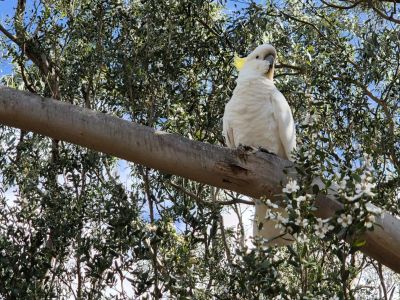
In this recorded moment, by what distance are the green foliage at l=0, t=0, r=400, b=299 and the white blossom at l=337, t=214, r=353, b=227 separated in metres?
1.19

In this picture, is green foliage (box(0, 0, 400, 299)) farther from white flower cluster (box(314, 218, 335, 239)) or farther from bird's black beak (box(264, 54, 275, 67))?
white flower cluster (box(314, 218, 335, 239))

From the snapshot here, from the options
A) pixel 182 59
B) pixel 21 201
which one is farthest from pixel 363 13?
pixel 21 201

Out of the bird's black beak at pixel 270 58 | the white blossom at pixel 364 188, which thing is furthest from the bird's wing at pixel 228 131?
the white blossom at pixel 364 188

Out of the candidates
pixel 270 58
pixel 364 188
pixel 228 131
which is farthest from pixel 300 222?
pixel 270 58

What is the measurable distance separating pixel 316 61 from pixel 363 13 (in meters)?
1.08

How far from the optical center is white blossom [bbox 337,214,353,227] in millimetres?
1820

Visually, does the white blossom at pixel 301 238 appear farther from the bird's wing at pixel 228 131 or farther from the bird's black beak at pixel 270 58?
the bird's black beak at pixel 270 58

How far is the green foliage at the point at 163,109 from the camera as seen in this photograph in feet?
10.6

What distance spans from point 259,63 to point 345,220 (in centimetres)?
198

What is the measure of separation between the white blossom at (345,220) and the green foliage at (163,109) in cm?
119

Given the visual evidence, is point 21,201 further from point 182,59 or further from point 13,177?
point 182,59

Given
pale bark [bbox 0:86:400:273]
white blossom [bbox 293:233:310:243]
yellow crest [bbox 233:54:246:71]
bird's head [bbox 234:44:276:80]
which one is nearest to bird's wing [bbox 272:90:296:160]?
bird's head [bbox 234:44:276:80]

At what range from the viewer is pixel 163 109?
13.2ft

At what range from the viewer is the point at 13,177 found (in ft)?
12.6
